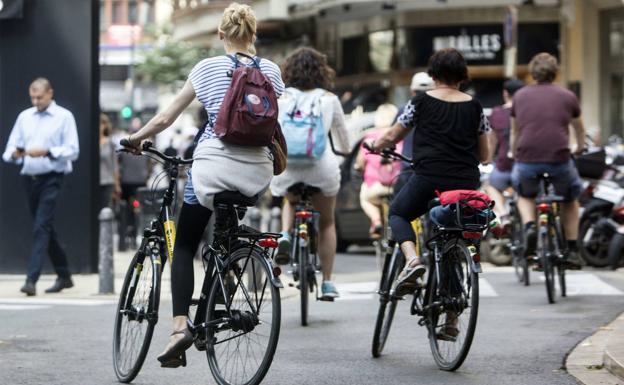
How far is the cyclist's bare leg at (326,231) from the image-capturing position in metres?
11.0

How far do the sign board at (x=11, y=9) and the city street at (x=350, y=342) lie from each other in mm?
3577

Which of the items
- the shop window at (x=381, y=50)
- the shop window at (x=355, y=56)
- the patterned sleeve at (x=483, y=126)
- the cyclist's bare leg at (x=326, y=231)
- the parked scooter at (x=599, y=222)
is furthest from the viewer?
the shop window at (x=355, y=56)

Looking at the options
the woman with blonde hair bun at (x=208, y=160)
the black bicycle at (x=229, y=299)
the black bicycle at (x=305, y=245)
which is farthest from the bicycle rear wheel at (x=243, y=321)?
the black bicycle at (x=305, y=245)

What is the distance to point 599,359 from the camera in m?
8.75

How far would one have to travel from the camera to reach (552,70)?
12.4 meters

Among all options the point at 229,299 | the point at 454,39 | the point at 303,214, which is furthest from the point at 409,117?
the point at 454,39

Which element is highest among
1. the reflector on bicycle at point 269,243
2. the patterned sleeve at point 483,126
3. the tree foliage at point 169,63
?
the tree foliage at point 169,63

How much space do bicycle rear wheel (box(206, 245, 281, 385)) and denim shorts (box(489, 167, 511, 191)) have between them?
825cm

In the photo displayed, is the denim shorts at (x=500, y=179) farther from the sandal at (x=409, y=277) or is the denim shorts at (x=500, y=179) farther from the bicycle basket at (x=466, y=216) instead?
the bicycle basket at (x=466, y=216)

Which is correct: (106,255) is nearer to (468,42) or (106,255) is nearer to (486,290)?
(486,290)

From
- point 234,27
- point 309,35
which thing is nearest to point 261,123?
point 234,27

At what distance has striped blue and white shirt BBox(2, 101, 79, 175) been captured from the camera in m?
13.3

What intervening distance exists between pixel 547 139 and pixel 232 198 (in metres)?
5.33

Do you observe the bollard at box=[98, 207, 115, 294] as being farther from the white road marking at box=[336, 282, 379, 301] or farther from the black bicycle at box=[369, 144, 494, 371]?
the black bicycle at box=[369, 144, 494, 371]
